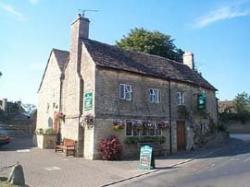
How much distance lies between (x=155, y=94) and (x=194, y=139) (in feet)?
19.9

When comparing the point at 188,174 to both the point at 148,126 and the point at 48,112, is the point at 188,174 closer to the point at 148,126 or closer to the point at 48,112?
the point at 148,126

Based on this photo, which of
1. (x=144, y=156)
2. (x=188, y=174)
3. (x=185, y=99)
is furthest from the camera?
(x=185, y=99)

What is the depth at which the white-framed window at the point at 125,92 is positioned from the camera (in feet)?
81.4

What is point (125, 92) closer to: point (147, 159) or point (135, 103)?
point (135, 103)

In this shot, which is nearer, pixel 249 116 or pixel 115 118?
pixel 115 118

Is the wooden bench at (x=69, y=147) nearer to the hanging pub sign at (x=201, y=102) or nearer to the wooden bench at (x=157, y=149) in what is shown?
the wooden bench at (x=157, y=149)

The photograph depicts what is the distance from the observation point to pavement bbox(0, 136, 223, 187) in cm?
1580

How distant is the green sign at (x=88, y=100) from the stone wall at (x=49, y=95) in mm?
5879

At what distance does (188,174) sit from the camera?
16.9 metres

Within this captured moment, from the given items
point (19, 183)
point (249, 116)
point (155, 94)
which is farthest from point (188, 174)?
point (249, 116)

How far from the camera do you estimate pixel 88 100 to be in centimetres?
2391

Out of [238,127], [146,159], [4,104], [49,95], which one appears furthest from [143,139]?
[4,104]

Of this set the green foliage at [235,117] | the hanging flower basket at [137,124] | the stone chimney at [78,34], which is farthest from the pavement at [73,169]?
the green foliage at [235,117]

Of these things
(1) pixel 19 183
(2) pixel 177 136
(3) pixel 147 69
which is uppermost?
(3) pixel 147 69
